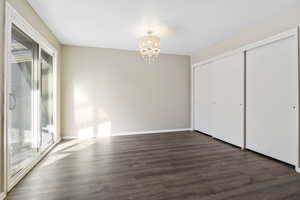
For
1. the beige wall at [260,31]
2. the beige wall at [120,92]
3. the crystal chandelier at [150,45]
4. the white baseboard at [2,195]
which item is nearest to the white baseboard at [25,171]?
the white baseboard at [2,195]

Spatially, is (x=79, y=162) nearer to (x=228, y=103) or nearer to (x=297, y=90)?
(x=228, y=103)

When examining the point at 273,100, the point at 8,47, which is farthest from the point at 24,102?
the point at 273,100

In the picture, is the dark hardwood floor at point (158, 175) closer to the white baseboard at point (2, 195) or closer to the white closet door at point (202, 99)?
the white baseboard at point (2, 195)

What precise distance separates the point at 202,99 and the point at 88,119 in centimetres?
331

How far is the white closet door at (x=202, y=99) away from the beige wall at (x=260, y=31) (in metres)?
0.54

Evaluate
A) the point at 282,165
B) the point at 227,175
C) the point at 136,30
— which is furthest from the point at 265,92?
A: the point at 136,30

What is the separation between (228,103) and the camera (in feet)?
12.4

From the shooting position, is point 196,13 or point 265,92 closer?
point 196,13

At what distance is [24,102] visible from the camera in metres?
2.45

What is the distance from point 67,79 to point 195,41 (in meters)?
3.45

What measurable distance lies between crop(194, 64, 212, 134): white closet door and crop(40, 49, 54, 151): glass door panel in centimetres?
394

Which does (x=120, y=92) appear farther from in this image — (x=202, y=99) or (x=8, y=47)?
(x=8, y=47)

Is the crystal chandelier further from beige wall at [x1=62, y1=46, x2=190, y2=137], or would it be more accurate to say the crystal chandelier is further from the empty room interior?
beige wall at [x1=62, y1=46, x2=190, y2=137]

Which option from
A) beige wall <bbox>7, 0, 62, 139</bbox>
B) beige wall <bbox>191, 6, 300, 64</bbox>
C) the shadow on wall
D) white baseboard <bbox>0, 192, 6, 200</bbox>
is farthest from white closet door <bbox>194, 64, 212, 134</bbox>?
white baseboard <bbox>0, 192, 6, 200</bbox>
